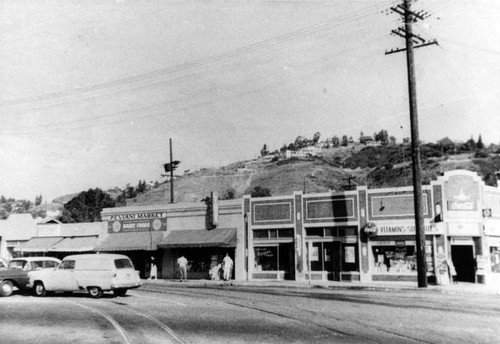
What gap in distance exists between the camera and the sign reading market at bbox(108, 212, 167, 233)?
36312 mm

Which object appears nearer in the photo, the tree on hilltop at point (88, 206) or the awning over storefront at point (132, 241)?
the awning over storefront at point (132, 241)

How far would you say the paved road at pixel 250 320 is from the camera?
11344 mm

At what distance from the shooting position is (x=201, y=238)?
109 ft

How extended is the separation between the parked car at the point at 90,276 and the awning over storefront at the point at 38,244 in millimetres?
19746

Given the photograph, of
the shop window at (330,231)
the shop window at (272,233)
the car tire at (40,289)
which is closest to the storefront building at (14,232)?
the shop window at (272,233)

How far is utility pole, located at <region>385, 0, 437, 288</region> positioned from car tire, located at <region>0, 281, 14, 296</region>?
19344mm

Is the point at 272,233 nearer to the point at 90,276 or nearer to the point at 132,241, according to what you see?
the point at 132,241

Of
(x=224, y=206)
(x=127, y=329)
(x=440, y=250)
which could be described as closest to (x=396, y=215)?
(x=440, y=250)

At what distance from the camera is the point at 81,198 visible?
115 metres

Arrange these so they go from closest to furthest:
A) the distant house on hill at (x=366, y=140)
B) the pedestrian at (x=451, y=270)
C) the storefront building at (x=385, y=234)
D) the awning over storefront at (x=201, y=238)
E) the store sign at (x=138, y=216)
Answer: the pedestrian at (x=451, y=270)
the storefront building at (x=385, y=234)
the awning over storefront at (x=201, y=238)
the store sign at (x=138, y=216)
the distant house on hill at (x=366, y=140)

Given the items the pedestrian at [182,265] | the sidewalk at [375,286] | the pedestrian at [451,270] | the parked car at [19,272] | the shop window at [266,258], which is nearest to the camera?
the parked car at [19,272]

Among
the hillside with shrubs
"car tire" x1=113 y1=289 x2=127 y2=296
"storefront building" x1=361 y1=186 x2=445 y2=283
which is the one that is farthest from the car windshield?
the hillside with shrubs

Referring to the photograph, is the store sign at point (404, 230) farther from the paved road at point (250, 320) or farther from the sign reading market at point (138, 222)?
the sign reading market at point (138, 222)

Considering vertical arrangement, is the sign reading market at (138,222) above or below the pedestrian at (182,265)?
above
